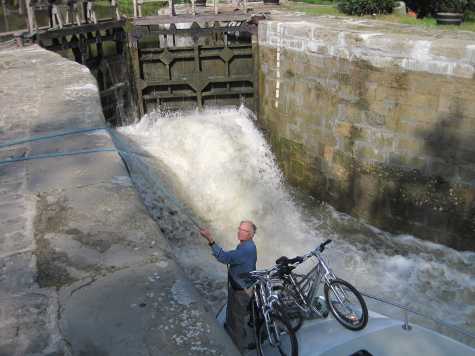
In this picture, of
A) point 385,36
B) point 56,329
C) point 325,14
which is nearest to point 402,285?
point 385,36

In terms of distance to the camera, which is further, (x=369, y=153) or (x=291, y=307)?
(x=369, y=153)

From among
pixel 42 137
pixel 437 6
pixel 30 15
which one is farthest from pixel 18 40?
pixel 437 6

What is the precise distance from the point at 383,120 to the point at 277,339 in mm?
4317

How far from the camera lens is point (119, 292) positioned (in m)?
2.61

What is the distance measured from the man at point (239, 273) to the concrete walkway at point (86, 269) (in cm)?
59

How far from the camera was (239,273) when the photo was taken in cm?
356

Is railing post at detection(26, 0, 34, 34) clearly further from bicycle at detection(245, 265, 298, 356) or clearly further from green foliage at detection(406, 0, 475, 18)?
bicycle at detection(245, 265, 298, 356)

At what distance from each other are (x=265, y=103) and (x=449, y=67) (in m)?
3.76

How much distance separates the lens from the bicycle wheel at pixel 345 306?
3771 mm

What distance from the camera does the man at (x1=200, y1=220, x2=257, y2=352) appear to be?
3.55m

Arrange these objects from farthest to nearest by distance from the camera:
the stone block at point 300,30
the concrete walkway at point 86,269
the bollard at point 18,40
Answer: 1. the bollard at point 18,40
2. the stone block at point 300,30
3. the concrete walkway at point 86,269

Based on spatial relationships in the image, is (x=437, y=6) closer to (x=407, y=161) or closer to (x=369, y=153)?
(x=369, y=153)

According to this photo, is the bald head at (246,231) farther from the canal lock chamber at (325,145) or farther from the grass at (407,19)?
the grass at (407,19)

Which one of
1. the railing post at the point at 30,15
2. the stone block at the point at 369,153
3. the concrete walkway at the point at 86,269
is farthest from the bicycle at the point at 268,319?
the railing post at the point at 30,15
